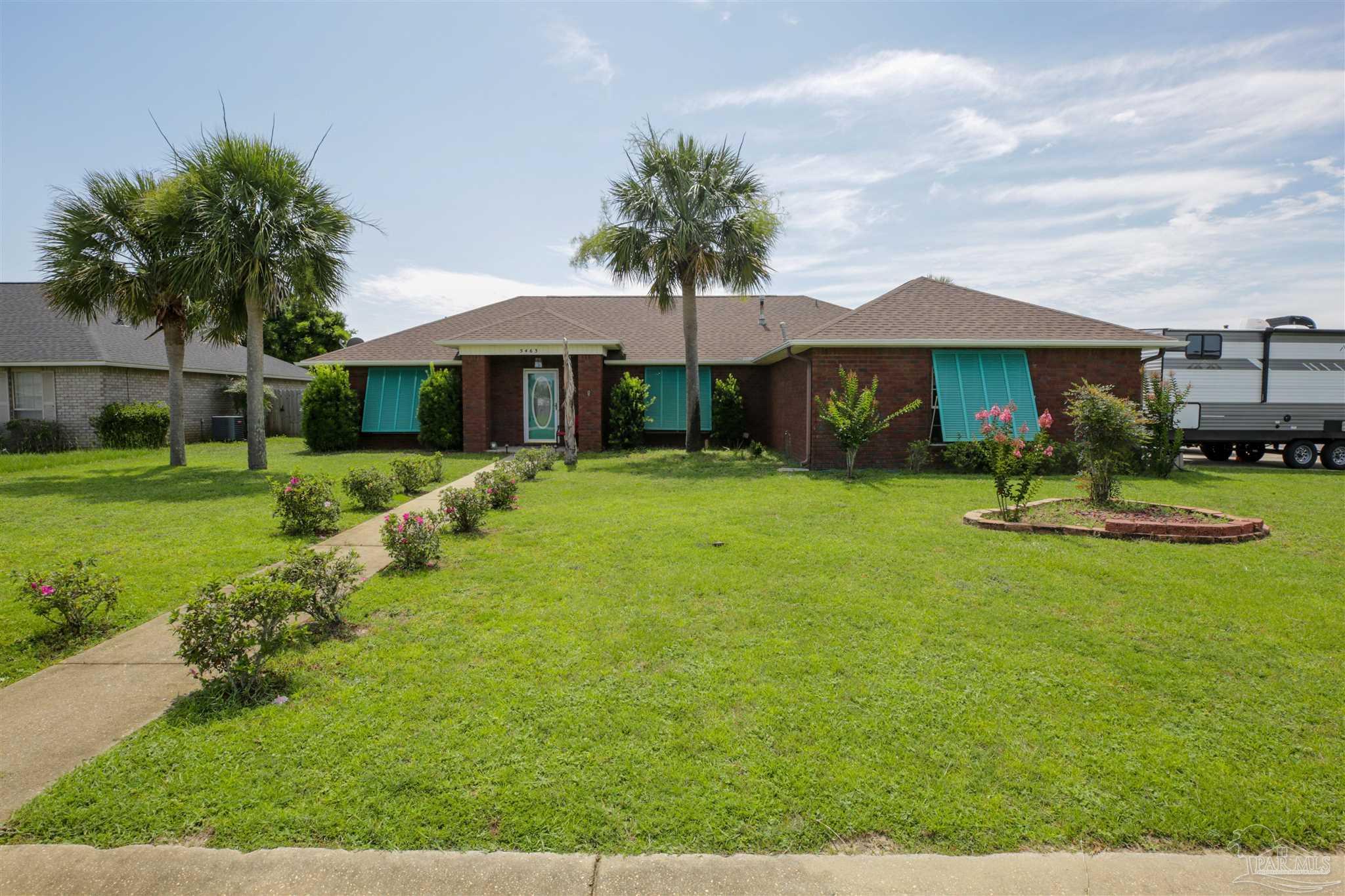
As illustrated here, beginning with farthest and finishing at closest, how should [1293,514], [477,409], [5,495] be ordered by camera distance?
[477,409] < [5,495] < [1293,514]

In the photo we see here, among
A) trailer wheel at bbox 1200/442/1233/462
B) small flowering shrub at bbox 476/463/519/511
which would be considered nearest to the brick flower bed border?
small flowering shrub at bbox 476/463/519/511

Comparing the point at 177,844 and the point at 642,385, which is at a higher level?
the point at 642,385

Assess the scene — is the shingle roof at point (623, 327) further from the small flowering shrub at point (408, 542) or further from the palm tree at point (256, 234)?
the small flowering shrub at point (408, 542)

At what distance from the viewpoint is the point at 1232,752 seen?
3.43 meters

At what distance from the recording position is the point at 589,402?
1917cm

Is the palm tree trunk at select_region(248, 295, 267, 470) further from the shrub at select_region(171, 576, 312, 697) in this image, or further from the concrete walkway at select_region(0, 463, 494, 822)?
the shrub at select_region(171, 576, 312, 697)

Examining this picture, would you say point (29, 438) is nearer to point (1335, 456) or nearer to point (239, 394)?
point (239, 394)

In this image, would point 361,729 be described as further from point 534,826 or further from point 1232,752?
point 1232,752

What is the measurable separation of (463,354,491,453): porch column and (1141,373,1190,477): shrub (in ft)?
51.1

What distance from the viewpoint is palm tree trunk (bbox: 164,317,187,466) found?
52.1 ft

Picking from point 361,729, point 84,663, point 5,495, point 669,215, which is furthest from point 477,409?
point 361,729

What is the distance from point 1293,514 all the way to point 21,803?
1324 centimetres

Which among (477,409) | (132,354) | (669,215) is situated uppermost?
(669,215)

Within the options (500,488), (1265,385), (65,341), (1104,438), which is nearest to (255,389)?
(500,488)
